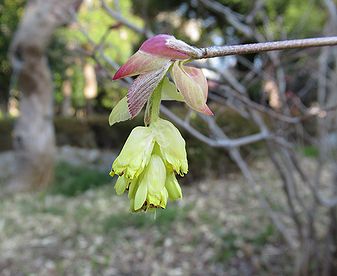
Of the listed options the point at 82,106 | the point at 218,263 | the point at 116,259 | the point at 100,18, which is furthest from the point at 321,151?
the point at 82,106

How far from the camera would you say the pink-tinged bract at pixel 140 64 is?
0.44 m

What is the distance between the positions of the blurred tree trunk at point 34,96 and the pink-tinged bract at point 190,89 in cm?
488

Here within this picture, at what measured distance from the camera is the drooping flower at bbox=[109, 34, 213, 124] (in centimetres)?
44

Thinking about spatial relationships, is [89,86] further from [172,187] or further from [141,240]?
[172,187]

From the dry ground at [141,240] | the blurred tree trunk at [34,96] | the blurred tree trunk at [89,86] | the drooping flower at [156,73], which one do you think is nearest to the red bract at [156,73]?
the drooping flower at [156,73]

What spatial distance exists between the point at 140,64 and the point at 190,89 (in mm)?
55

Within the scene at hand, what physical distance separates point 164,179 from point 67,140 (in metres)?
7.50

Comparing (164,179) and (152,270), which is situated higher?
(164,179)

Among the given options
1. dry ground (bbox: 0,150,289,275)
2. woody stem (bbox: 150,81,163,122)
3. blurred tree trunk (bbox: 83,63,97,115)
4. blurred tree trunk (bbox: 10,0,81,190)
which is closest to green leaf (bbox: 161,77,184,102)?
woody stem (bbox: 150,81,163,122)

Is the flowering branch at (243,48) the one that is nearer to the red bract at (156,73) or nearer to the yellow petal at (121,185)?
the red bract at (156,73)

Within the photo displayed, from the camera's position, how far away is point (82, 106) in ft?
39.4

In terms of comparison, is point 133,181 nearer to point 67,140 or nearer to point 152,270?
point 152,270

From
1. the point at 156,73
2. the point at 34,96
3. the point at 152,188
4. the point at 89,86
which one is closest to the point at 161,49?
the point at 156,73

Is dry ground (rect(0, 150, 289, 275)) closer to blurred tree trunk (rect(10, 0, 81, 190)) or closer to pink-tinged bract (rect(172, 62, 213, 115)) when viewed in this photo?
blurred tree trunk (rect(10, 0, 81, 190))
